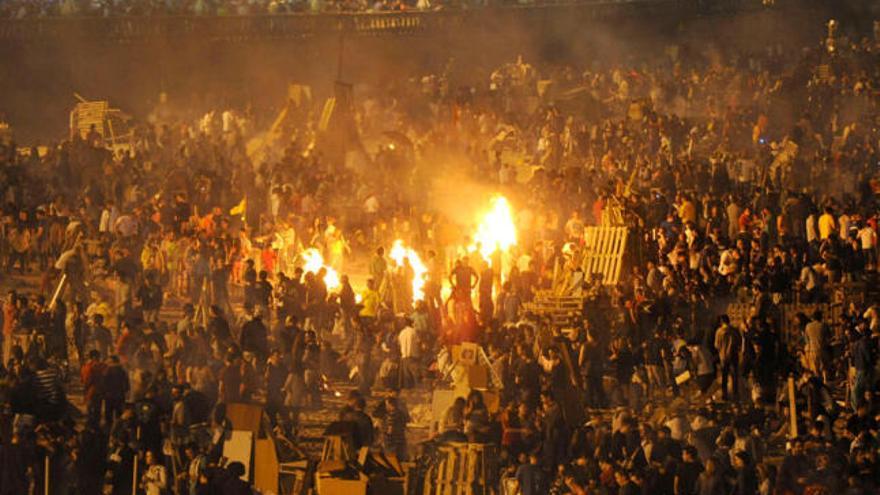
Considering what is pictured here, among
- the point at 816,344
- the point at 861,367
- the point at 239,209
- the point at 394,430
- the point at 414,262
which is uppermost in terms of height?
the point at 239,209

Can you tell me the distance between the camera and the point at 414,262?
22.9 m

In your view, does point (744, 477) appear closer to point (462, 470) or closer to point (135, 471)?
point (462, 470)

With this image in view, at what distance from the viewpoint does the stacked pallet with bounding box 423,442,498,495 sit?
1667 cm

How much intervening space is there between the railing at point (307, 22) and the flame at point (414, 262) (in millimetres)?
17167

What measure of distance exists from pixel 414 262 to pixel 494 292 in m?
1.56

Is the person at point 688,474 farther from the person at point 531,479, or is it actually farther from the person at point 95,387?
the person at point 95,387

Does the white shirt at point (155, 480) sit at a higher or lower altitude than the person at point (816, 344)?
lower

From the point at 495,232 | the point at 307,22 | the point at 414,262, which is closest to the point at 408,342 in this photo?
the point at 414,262

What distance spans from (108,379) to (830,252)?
32.3 ft

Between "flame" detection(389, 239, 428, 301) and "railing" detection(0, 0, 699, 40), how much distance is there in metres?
17.2

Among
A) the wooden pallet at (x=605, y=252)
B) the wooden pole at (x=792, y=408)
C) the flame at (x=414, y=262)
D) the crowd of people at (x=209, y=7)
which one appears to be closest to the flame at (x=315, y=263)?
the flame at (x=414, y=262)

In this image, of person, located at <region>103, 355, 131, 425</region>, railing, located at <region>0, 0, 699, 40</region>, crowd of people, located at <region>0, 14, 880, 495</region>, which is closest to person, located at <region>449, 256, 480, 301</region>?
crowd of people, located at <region>0, 14, 880, 495</region>

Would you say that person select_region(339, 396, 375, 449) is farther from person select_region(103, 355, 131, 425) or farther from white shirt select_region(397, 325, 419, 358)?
person select_region(103, 355, 131, 425)

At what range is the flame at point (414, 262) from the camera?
22.1 m
